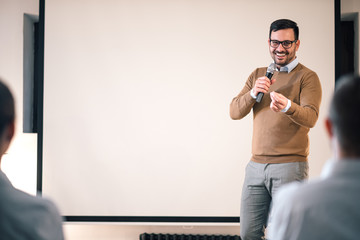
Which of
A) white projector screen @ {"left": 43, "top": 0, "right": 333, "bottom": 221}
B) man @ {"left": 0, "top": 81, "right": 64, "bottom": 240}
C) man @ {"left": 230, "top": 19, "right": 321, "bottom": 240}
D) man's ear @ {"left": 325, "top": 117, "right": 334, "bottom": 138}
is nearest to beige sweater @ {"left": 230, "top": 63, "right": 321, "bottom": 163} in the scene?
man @ {"left": 230, "top": 19, "right": 321, "bottom": 240}

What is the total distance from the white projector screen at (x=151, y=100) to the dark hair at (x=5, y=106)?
2.18 m

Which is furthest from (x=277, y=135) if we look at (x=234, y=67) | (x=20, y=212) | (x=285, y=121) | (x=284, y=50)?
(x=20, y=212)

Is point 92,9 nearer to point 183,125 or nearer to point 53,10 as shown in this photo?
point 53,10

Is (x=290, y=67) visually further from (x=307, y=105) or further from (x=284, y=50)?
(x=307, y=105)

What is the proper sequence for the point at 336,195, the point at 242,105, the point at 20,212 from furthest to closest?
1. the point at 242,105
2. the point at 20,212
3. the point at 336,195

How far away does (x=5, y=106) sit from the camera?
83 cm

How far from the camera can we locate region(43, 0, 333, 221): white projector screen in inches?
118

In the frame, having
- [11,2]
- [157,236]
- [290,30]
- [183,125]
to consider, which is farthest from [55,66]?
[290,30]

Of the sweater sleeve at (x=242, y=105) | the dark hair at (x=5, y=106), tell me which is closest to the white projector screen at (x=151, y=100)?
the sweater sleeve at (x=242, y=105)

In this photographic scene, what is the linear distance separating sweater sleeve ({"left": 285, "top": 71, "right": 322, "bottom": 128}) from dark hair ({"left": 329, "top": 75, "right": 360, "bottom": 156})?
1.22 m

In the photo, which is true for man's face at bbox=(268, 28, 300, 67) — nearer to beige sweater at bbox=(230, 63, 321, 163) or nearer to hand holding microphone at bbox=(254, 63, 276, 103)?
beige sweater at bbox=(230, 63, 321, 163)

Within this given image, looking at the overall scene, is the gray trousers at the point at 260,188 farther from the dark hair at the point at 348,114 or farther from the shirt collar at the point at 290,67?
the dark hair at the point at 348,114

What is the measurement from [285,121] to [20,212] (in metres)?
1.68

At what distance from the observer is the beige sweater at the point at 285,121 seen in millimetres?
2094
